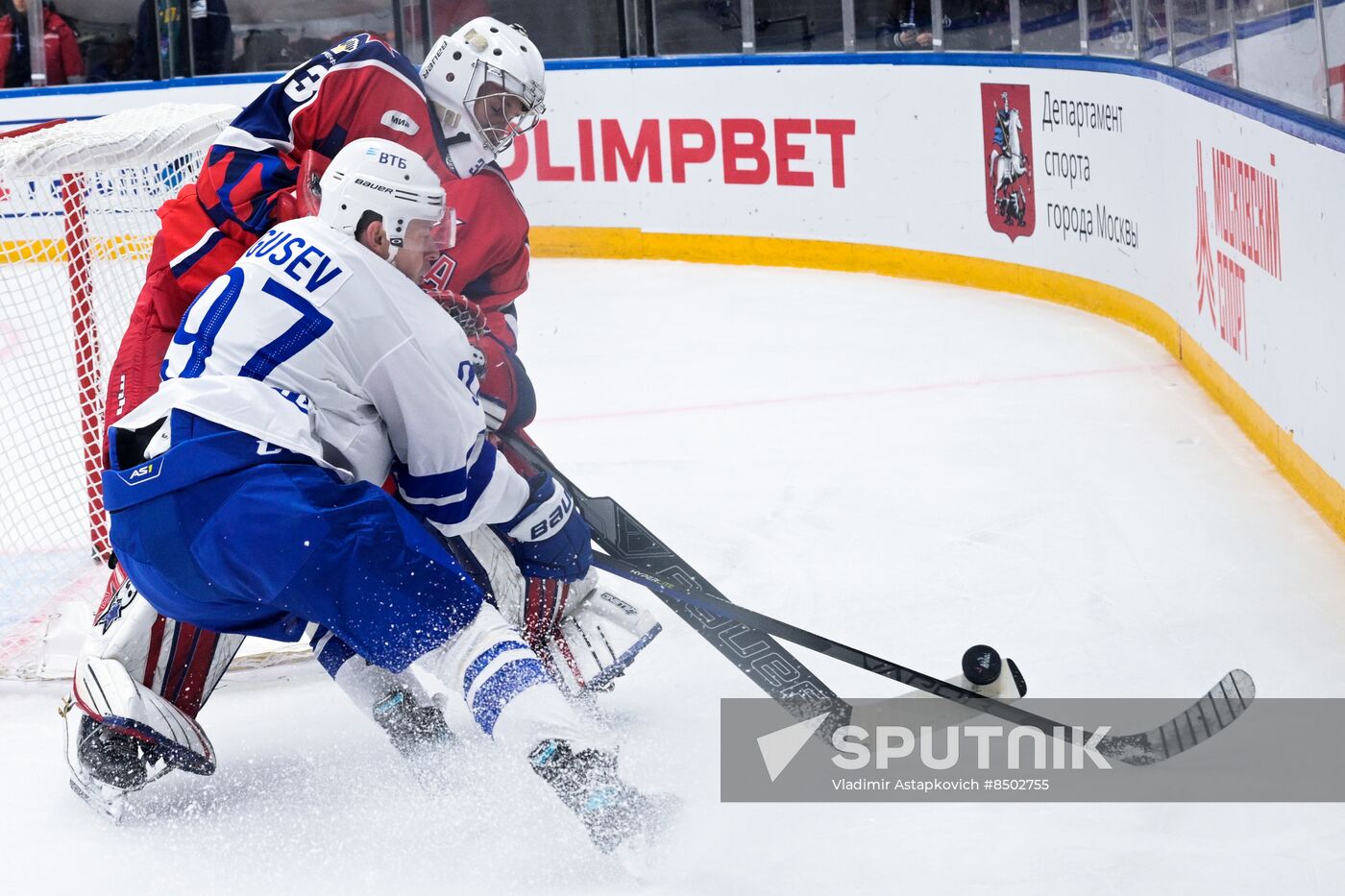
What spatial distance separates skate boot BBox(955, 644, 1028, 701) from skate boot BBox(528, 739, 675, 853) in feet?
2.16

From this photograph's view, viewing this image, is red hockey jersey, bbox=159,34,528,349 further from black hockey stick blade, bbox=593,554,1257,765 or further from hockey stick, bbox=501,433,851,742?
black hockey stick blade, bbox=593,554,1257,765

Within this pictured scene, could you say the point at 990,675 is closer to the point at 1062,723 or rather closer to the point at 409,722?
the point at 1062,723

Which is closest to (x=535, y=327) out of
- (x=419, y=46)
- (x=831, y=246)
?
(x=831, y=246)

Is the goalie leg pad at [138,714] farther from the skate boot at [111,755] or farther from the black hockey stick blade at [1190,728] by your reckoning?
the black hockey stick blade at [1190,728]

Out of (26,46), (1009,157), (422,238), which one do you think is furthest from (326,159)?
(26,46)

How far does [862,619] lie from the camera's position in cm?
305

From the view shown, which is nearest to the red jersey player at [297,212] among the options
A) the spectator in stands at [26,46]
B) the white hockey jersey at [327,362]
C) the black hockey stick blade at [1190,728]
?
the white hockey jersey at [327,362]

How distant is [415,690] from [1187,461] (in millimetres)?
2197

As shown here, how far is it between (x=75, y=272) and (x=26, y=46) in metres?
5.10

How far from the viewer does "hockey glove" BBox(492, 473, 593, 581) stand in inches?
95.5

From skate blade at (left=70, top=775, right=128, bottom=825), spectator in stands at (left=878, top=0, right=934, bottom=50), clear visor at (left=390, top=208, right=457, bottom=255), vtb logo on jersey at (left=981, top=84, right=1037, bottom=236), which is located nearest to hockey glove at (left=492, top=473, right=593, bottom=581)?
clear visor at (left=390, top=208, right=457, bottom=255)

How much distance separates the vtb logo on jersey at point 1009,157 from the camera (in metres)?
5.84

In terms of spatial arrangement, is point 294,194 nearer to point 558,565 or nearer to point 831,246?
point 558,565

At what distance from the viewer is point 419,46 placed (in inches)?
317
